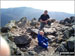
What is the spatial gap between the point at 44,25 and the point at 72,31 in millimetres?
3072

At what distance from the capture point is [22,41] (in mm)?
11766

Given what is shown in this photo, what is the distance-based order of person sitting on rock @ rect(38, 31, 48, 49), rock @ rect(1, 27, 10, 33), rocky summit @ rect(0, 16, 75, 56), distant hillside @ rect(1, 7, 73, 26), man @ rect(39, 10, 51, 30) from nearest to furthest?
rocky summit @ rect(0, 16, 75, 56), person sitting on rock @ rect(38, 31, 48, 49), rock @ rect(1, 27, 10, 33), man @ rect(39, 10, 51, 30), distant hillside @ rect(1, 7, 73, 26)

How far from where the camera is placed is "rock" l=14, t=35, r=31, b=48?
1164 centimetres

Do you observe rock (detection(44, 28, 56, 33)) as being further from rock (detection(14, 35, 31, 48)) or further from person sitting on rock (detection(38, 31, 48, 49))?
person sitting on rock (detection(38, 31, 48, 49))

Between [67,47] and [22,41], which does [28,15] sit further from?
[67,47]

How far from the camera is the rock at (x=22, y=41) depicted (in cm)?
1164

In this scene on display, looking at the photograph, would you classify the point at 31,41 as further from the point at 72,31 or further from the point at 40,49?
the point at 72,31

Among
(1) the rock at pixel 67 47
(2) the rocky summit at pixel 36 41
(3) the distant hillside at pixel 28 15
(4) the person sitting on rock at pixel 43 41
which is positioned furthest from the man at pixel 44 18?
(3) the distant hillside at pixel 28 15

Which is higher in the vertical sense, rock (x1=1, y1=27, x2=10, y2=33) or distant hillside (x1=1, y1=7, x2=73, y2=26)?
rock (x1=1, y1=27, x2=10, y2=33)

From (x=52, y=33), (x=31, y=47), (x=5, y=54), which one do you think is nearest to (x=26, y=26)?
(x=52, y=33)

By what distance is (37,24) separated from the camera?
15812mm

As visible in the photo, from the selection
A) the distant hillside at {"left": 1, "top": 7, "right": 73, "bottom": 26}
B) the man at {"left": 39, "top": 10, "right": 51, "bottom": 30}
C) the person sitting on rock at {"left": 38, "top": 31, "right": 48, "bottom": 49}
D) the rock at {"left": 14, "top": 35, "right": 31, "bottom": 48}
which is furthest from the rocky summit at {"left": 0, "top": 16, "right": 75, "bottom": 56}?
the distant hillside at {"left": 1, "top": 7, "right": 73, "bottom": 26}

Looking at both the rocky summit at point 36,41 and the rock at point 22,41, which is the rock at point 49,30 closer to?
the rocky summit at point 36,41

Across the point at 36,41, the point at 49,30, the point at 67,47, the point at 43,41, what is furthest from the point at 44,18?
the point at 67,47
